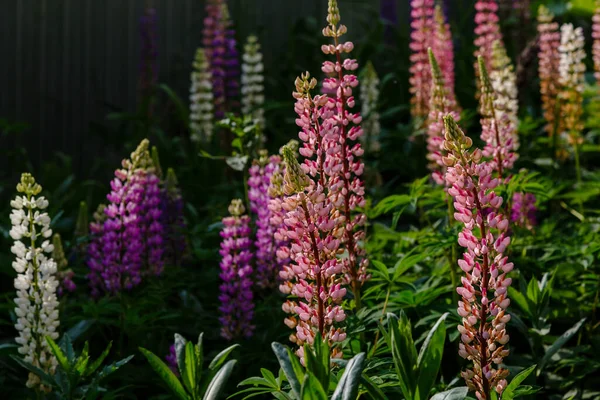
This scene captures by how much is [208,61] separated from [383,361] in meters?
4.66

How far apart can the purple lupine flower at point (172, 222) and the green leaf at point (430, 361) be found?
6.22 ft

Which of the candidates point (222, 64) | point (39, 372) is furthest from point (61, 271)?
point (222, 64)

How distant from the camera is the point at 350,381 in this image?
1.83m

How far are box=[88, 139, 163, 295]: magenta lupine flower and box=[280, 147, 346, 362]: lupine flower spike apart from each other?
1.32 m

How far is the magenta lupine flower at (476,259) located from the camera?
1882 mm

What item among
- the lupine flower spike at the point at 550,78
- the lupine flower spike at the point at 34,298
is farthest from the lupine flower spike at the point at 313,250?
the lupine flower spike at the point at 550,78

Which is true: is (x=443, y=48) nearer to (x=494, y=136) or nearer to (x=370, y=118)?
(x=370, y=118)

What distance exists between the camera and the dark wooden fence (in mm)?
8031

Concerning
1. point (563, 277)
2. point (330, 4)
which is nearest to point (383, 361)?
point (330, 4)

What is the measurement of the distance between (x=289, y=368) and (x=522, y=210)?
1.96m

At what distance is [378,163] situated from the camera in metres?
5.32

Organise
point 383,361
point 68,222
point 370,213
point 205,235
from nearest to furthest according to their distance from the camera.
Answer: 1. point 383,361
2. point 370,213
3. point 205,235
4. point 68,222

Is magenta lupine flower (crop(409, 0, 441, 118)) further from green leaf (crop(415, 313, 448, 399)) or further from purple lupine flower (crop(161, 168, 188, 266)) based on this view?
green leaf (crop(415, 313, 448, 399))

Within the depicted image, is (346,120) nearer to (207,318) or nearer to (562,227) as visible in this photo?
(207,318)
